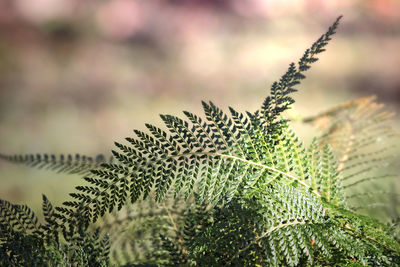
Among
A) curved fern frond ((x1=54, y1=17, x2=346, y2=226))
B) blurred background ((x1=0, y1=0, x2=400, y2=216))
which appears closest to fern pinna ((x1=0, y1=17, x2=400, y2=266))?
curved fern frond ((x1=54, y1=17, x2=346, y2=226))

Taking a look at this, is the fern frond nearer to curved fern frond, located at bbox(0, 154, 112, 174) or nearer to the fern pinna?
the fern pinna

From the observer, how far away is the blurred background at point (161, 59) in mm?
3021

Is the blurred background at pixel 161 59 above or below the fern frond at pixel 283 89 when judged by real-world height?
above

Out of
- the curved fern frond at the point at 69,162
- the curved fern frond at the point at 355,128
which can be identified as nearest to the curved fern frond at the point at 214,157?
the curved fern frond at the point at 69,162

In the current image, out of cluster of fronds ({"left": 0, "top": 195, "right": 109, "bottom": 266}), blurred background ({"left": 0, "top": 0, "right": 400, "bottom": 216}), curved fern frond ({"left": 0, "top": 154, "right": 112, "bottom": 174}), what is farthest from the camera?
blurred background ({"left": 0, "top": 0, "right": 400, "bottom": 216})

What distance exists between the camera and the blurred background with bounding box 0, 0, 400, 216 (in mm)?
3021

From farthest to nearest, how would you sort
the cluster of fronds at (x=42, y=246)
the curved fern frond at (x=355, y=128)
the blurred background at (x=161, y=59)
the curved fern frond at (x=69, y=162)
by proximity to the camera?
the blurred background at (x=161, y=59) < the curved fern frond at (x=355, y=128) < the curved fern frond at (x=69, y=162) < the cluster of fronds at (x=42, y=246)

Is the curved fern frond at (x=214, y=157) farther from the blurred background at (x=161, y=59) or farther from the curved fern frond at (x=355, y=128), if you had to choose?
the blurred background at (x=161, y=59)

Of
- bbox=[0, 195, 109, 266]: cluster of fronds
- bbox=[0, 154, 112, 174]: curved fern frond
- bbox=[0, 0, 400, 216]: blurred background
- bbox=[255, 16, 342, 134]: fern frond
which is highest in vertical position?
bbox=[0, 0, 400, 216]: blurred background

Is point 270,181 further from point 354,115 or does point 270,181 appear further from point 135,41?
point 135,41

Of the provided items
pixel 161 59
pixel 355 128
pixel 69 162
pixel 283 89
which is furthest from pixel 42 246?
pixel 161 59

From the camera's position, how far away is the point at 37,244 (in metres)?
0.30

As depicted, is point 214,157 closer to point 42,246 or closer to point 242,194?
point 242,194

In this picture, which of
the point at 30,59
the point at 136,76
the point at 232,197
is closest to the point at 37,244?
the point at 232,197
